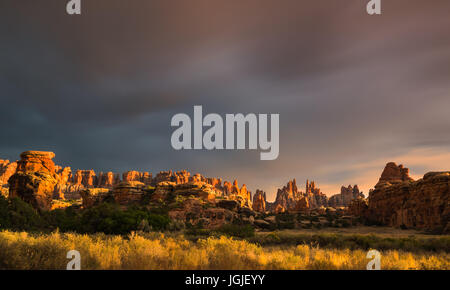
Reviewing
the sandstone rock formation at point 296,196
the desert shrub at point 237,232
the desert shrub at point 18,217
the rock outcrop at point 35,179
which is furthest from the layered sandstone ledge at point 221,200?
the sandstone rock formation at point 296,196

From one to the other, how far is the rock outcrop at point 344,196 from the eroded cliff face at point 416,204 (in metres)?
113

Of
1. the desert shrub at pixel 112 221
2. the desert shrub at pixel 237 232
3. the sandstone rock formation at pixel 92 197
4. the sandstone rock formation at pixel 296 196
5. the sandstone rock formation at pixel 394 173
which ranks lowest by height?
the sandstone rock formation at pixel 296 196

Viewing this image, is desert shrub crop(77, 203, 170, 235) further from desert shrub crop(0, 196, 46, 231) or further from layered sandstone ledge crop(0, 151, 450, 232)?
layered sandstone ledge crop(0, 151, 450, 232)

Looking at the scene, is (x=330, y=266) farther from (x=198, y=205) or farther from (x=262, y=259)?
(x=198, y=205)

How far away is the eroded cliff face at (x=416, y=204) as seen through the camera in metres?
35.9

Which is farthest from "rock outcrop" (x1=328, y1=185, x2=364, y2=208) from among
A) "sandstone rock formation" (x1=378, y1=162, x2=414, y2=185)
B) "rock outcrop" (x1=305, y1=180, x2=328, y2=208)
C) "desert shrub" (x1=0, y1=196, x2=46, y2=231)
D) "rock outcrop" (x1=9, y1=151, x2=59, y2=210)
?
"desert shrub" (x1=0, y1=196, x2=46, y2=231)

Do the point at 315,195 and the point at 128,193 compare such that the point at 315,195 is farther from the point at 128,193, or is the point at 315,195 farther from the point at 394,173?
the point at 128,193

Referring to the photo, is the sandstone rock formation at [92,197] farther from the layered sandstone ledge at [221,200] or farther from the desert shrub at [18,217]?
the desert shrub at [18,217]

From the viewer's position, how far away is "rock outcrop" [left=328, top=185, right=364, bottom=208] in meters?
162

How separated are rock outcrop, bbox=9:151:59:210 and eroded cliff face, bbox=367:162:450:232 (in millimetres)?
69078

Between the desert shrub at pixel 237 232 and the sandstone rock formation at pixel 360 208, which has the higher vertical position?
the desert shrub at pixel 237 232
